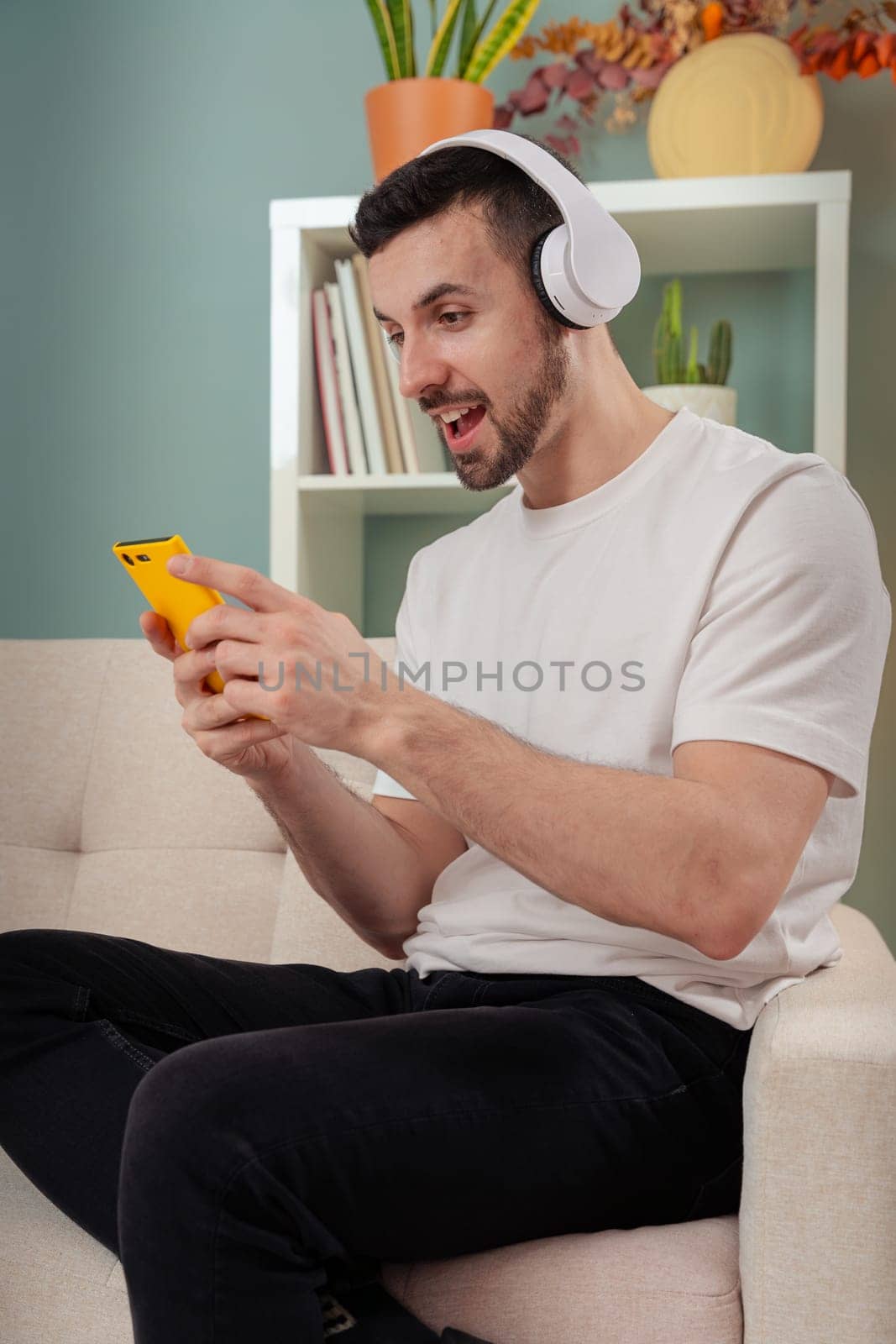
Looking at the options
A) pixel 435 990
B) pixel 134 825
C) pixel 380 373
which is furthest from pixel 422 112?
pixel 435 990

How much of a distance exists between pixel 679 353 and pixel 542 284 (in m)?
0.76

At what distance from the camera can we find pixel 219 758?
1060mm

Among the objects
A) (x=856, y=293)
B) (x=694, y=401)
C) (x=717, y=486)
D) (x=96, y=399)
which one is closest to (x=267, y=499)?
(x=96, y=399)

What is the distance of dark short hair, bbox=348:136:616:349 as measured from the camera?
125 centimetres

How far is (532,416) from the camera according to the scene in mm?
1267

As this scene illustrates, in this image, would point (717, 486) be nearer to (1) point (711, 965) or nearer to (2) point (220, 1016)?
(1) point (711, 965)

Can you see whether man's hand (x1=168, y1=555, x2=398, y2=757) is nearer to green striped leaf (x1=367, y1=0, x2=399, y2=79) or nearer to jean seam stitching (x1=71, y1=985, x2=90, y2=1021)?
jean seam stitching (x1=71, y1=985, x2=90, y2=1021)

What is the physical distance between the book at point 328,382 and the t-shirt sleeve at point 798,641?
1033mm

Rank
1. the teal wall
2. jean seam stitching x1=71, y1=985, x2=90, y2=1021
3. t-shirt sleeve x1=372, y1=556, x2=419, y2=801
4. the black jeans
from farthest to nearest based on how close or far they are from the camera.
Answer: the teal wall < t-shirt sleeve x1=372, y1=556, x2=419, y2=801 < jean seam stitching x1=71, y1=985, x2=90, y2=1021 < the black jeans

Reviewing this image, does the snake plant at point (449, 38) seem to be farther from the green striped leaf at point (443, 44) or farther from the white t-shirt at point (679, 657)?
the white t-shirt at point (679, 657)

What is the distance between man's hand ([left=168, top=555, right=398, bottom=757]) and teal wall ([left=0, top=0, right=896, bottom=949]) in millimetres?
1325

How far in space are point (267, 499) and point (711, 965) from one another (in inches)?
57.9

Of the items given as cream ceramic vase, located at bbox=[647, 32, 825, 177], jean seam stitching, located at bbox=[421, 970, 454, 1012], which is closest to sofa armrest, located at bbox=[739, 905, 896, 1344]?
jean seam stitching, located at bbox=[421, 970, 454, 1012]

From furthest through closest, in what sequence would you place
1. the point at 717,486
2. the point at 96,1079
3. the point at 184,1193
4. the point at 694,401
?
1. the point at 694,401
2. the point at 717,486
3. the point at 96,1079
4. the point at 184,1193
